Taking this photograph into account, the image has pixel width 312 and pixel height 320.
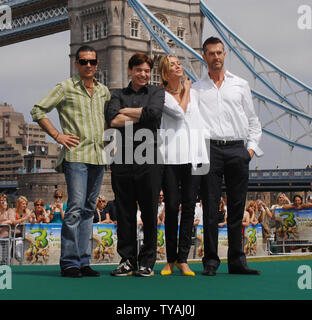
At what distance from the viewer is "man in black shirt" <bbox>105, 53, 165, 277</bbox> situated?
4.31 metres

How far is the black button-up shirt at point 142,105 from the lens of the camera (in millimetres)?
4266

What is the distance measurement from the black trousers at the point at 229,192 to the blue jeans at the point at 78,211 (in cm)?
78

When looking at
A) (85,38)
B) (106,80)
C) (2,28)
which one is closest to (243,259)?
(106,80)

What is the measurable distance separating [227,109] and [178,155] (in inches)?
19.5

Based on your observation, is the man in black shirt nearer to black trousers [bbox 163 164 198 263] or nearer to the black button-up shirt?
the black button-up shirt

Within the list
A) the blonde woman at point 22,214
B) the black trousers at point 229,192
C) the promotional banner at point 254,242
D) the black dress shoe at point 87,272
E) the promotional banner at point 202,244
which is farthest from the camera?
the promotional banner at point 254,242

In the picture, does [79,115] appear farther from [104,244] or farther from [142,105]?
[104,244]

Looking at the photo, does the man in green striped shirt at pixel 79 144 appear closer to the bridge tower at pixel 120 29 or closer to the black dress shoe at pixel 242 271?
the black dress shoe at pixel 242 271

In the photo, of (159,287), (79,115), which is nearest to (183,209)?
(79,115)

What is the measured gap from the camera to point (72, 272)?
4.15 metres

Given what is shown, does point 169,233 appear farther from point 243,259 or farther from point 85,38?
point 85,38

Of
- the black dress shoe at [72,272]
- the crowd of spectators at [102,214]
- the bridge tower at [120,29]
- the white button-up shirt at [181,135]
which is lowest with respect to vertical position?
the black dress shoe at [72,272]

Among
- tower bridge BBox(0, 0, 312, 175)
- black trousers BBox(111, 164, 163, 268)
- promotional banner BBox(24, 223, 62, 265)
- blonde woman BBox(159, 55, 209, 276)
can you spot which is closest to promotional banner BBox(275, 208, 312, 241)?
promotional banner BBox(24, 223, 62, 265)

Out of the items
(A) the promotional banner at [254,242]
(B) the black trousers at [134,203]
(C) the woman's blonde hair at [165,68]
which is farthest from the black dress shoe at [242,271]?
(A) the promotional banner at [254,242]
